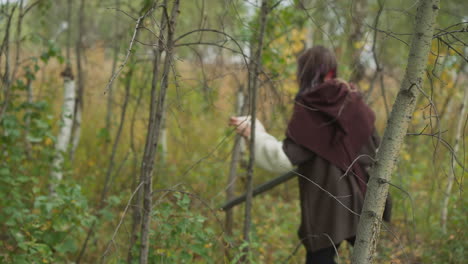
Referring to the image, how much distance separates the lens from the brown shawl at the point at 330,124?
7.16ft

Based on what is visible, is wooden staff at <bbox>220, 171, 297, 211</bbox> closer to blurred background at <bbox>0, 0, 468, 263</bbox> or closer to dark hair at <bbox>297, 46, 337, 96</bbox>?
blurred background at <bbox>0, 0, 468, 263</bbox>

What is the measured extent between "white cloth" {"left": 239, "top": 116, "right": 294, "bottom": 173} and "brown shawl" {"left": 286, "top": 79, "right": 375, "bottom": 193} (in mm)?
106

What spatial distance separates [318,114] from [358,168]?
371 mm

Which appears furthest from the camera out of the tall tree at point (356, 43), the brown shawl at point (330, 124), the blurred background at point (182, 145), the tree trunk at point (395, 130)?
the brown shawl at point (330, 124)

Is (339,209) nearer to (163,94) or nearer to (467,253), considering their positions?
(467,253)

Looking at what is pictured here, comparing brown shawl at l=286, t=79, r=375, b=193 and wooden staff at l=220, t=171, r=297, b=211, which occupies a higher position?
brown shawl at l=286, t=79, r=375, b=193

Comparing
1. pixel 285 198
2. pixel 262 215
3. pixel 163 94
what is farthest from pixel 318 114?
pixel 285 198

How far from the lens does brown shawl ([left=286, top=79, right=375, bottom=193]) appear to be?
218cm

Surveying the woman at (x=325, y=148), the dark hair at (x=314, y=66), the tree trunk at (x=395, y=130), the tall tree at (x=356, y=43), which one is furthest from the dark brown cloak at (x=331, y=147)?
the tree trunk at (x=395, y=130)

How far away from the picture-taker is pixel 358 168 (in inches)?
88.9

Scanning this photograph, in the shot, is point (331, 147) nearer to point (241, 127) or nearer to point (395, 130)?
point (241, 127)

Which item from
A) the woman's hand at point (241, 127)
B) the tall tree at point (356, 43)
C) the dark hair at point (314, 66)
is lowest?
the woman's hand at point (241, 127)

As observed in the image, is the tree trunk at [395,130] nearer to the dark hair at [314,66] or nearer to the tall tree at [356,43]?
the tall tree at [356,43]

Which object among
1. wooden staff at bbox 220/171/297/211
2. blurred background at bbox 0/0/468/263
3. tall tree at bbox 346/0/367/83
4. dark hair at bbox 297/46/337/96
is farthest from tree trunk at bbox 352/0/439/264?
dark hair at bbox 297/46/337/96
